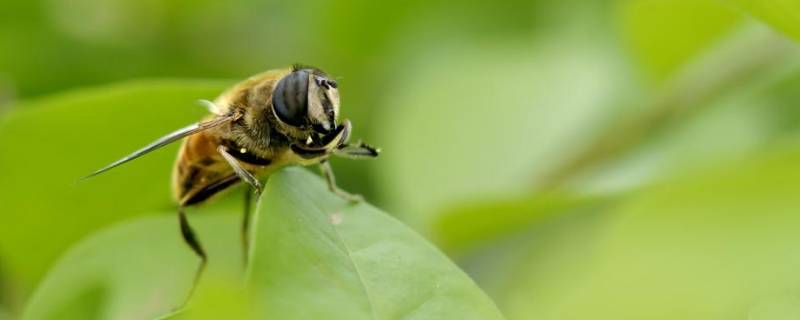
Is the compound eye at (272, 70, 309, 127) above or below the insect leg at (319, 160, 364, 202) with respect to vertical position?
above

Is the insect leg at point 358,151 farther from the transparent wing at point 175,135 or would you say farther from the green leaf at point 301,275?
the green leaf at point 301,275

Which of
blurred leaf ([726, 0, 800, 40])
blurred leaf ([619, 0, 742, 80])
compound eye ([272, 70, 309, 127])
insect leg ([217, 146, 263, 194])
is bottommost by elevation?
insect leg ([217, 146, 263, 194])

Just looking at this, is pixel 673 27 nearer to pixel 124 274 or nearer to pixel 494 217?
pixel 494 217

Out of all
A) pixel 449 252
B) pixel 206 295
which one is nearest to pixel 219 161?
pixel 449 252

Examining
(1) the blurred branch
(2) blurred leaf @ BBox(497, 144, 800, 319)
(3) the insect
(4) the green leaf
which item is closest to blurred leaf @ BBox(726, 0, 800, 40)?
(2) blurred leaf @ BBox(497, 144, 800, 319)

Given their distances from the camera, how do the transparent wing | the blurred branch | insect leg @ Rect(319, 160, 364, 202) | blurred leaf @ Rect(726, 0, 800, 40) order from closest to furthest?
blurred leaf @ Rect(726, 0, 800, 40) → insect leg @ Rect(319, 160, 364, 202) → the transparent wing → the blurred branch

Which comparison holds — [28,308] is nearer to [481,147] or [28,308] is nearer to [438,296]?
[438,296]

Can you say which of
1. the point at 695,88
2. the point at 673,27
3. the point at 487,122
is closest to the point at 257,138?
the point at 487,122

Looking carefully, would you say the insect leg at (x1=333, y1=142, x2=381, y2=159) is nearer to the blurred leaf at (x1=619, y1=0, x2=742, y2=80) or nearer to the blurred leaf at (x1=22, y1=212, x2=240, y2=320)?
the blurred leaf at (x1=22, y1=212, x2=240, y2=320)
